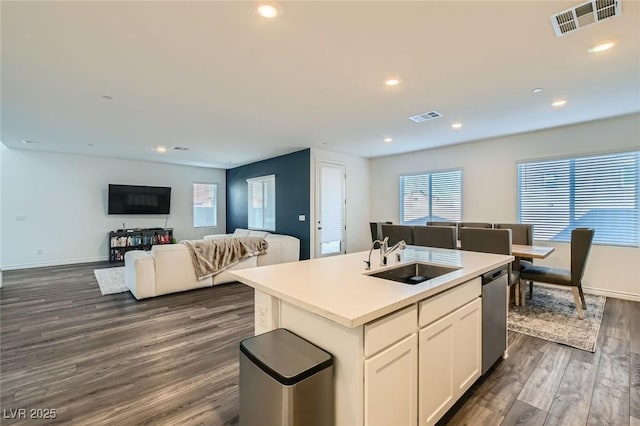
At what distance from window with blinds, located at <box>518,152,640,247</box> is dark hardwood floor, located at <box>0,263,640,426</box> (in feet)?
3.98

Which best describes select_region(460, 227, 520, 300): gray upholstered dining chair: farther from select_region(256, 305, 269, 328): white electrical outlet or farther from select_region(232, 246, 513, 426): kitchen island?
select_region(256, 305, 269, 328): white electrical outlet

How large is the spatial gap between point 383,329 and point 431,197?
5527 millimetres

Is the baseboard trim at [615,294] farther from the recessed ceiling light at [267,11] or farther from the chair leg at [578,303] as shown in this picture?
the recessed ceiling light at [267,11]

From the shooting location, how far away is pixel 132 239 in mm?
7258

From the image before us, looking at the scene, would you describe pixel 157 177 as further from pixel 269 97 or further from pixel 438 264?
pixel 438 264

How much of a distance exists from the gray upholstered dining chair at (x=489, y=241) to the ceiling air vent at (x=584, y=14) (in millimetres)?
1966

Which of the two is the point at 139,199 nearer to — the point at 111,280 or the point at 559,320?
the point at 111,280

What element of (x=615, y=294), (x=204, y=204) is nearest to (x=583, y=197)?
(x=615, y=294)

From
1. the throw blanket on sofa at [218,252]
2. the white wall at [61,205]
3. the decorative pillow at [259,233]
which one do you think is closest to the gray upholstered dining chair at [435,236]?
the throw blanket on sofa at [218,252]

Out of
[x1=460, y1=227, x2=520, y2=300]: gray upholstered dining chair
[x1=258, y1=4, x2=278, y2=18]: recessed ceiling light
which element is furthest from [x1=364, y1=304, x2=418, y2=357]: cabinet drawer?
[x1=460, y1=227, x2=520, y2=300]: gray upholstered dining chair

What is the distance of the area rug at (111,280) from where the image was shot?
15.3ft

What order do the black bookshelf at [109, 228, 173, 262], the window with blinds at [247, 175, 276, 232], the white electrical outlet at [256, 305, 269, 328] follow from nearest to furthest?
the white electrical outlet at [256, 305, 269, 328], the black bookshelf at [109, 228, 173, 262], the window with blinds at [247, 175, 276, 232]

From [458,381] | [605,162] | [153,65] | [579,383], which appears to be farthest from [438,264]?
[605,162]

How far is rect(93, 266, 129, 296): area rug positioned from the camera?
15.3 feet
